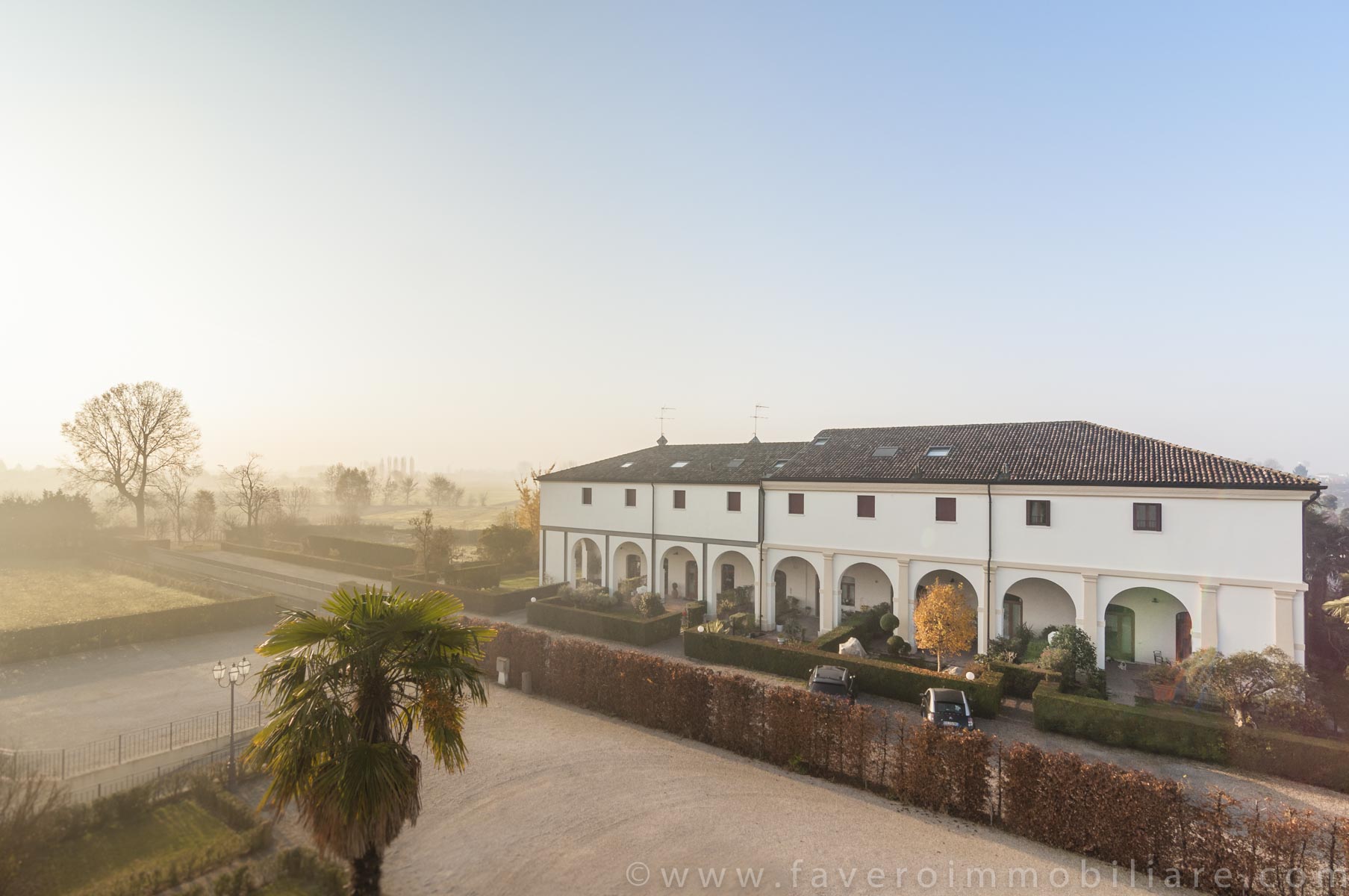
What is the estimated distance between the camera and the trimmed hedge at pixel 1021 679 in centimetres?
2072

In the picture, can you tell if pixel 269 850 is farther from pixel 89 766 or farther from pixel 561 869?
pixel 89 766

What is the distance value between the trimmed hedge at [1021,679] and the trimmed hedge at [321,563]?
35.9 meters

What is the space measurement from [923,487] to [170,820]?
82.2 feet

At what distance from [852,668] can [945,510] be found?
7998mm

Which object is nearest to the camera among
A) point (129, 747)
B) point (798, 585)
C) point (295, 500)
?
point (129, 747)

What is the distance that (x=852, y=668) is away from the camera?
2148cm

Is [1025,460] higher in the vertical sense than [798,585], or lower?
higher

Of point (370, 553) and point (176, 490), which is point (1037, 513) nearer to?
point (370, 553)

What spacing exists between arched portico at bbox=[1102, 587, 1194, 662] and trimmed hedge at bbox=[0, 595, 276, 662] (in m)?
38.3

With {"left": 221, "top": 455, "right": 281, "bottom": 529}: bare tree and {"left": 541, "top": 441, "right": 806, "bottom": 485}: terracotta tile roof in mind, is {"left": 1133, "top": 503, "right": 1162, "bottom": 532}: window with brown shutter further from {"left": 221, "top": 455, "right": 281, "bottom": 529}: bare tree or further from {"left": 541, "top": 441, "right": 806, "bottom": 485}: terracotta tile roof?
{"left": 221, "top": 455, "right": 281, "bottom": 529}: bare tree

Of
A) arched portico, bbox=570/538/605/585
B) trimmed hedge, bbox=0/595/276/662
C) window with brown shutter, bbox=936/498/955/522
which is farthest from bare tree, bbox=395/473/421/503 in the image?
window with brown shutter, bbox=936/498/955/522

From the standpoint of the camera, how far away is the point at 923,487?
84.4ft

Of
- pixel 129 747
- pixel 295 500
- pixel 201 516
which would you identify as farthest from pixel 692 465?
pixel 295 500

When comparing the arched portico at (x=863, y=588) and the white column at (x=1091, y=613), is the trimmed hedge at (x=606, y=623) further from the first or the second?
the white column at (x=1091, y=613)
